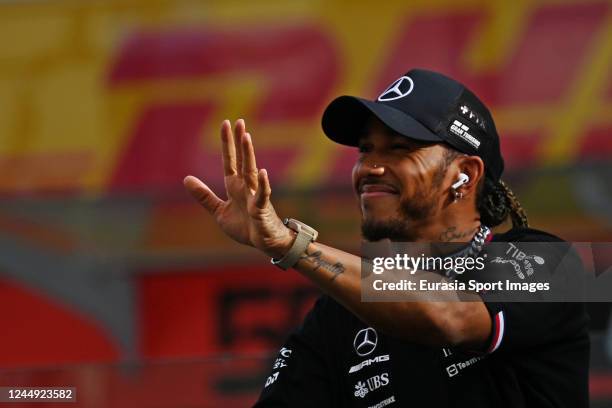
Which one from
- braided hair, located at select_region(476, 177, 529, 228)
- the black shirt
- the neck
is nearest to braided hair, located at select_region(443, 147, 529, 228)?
braided hair, located at select_region(476, 177, 529, 228)

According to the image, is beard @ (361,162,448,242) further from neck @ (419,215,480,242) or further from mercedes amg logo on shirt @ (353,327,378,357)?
mercedes amg logo on shirt @ (353,327,378,357)

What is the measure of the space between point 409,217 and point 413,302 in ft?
1.69

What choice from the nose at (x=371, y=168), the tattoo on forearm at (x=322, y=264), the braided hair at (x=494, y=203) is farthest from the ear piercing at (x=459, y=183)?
the tattoo on forearm at (x=322, y=264)

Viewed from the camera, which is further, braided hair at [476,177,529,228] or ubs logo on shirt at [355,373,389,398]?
braided hair at [476,177,529,228]

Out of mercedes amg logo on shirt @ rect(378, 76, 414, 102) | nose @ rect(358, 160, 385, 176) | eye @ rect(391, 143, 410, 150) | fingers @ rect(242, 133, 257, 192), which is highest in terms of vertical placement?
mercedes amg logo on shirt @ rect(378, 76, 414, 102)

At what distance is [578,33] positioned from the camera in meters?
7.10

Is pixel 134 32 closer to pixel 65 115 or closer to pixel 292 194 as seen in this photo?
pixel 65 115

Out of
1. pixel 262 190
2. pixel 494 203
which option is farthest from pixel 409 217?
pixel 262 190

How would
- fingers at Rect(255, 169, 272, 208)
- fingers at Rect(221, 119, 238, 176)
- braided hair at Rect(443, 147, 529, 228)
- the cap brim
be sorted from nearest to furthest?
1. fingers at Rect(255, 169, 272, 208)
2. fingers at Rect(221, 119, 238, 176)
3. the cap brim
4. braided hair at Rect(443, 147, 529, 228)

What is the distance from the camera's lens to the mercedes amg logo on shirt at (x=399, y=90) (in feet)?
9.50

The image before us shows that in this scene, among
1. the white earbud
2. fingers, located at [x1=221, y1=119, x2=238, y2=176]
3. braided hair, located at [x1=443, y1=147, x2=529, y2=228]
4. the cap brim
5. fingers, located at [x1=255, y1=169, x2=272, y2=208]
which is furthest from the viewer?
braided hair, located at [x1=443, y1=147, x2=529, y2=228]

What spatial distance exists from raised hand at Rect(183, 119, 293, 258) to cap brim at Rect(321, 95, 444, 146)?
1.61 feet

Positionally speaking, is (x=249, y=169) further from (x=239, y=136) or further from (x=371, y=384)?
(x=371, y=384)

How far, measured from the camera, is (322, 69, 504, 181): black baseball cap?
279cm
